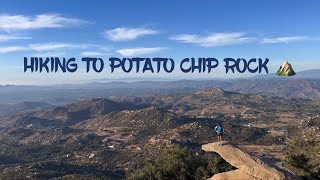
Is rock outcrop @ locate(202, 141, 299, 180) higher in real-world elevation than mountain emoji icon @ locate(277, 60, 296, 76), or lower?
lower

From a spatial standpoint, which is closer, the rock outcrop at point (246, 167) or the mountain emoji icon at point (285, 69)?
the rock outcrop at point (246, 167)

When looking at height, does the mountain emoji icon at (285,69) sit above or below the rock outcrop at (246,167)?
above

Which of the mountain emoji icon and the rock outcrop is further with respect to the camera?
the mountain emoji icon

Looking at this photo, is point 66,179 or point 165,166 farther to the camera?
point 66,179

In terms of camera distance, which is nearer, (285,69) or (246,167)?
(246,167)

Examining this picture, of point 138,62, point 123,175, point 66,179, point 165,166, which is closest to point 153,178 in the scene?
point 165,166

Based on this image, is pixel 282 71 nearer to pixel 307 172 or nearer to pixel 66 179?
pixel 307 172

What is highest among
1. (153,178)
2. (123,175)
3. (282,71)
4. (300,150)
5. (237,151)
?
(282,71)

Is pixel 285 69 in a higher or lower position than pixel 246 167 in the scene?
higher
